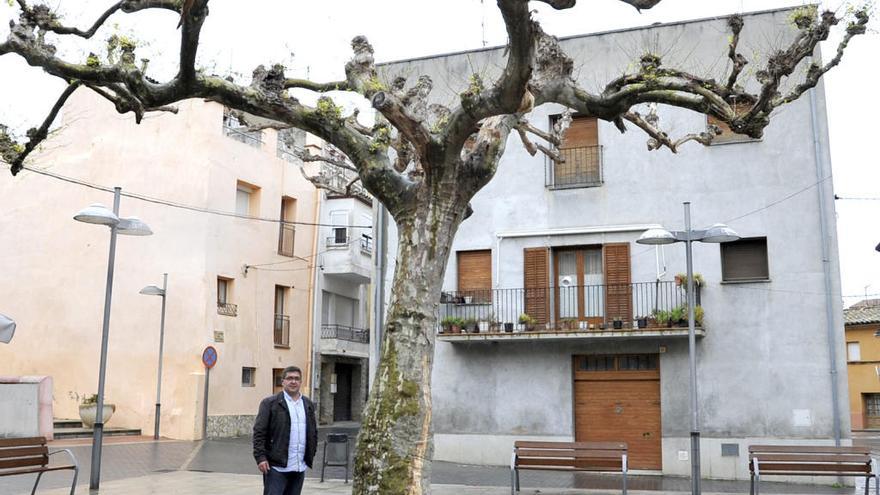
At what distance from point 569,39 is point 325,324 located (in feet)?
61.7

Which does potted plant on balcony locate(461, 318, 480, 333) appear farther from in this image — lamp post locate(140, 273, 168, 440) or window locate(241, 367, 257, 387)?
window locate(241, 367, 257, 387)

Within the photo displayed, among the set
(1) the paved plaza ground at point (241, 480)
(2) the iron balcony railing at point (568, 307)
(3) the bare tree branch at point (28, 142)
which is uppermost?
(3) the bare tree branch at point (28, 142)

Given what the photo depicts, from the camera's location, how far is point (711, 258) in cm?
1912

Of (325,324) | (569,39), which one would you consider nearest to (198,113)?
(325,324)

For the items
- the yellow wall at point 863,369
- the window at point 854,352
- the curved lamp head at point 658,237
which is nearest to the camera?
the curved lamp head at point 658,237

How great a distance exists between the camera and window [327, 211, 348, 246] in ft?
116

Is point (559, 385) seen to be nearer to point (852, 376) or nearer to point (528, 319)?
point (528, 319)

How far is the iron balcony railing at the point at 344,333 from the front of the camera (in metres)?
35.4

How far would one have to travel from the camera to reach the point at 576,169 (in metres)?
20.6

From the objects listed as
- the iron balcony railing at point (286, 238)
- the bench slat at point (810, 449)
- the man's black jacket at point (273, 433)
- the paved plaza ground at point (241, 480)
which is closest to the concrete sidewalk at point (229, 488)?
the paved plaza ground at point (241, 480)

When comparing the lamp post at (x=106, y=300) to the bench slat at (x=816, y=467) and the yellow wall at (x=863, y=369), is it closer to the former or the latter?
the bench slat at (x=816, y=467)

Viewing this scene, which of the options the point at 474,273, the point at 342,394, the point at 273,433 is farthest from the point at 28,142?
the point at 342,394

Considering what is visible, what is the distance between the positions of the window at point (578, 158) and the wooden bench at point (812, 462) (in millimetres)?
8297

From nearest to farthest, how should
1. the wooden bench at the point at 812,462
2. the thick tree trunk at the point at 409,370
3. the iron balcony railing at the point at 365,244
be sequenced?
the thick tree trunk at the point at 409,370 → the wooden bench at the point at 812,462 → the iron balcony railing at the point at 365,244
